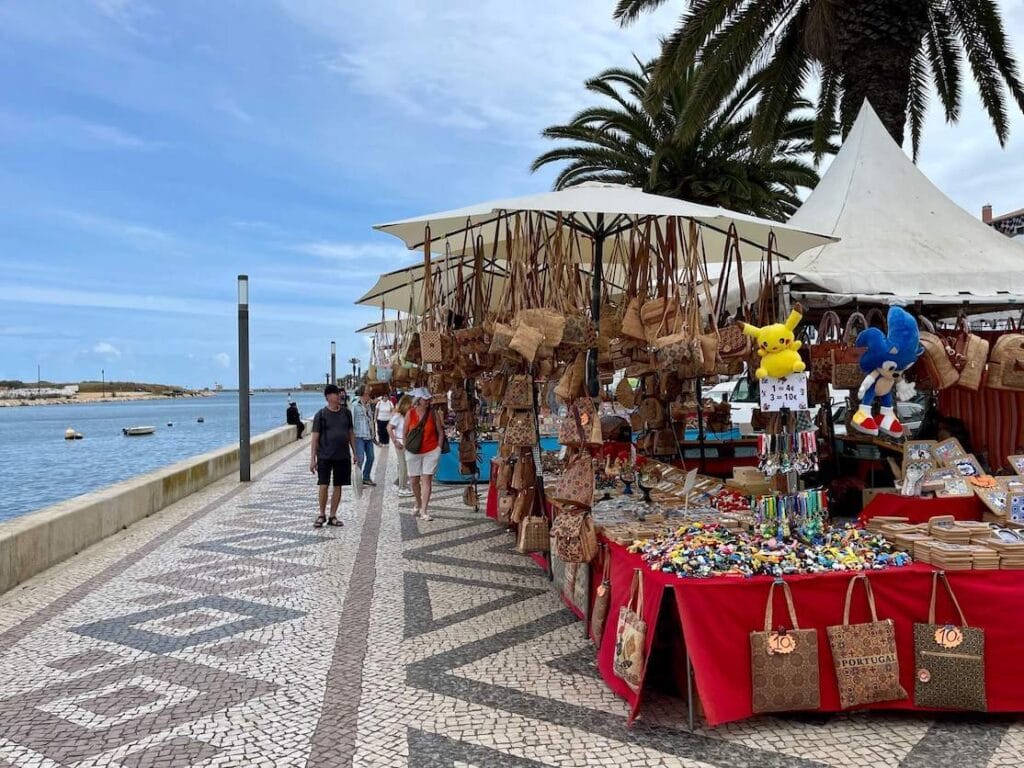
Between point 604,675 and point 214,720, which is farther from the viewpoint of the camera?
point 604,675

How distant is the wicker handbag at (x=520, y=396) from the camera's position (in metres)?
5.80

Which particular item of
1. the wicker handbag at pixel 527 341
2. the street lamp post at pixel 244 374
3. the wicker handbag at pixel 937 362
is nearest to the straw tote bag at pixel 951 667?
the wicker handbag at pixel 937 362

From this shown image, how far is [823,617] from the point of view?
11.0ft

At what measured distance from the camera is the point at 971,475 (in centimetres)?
462

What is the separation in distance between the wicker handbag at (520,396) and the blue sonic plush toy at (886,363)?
2.42 m

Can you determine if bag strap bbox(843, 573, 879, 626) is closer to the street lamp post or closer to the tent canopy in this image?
the tent canopy

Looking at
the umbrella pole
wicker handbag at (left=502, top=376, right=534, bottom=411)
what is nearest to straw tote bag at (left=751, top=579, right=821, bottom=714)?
the umbrella pole

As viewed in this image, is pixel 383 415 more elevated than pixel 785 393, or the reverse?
pixel 785 393

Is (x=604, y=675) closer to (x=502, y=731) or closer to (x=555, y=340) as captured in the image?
(x=502, y=731)

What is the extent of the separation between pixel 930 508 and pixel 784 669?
1.80 meters

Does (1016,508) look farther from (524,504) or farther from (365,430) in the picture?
(365,430)

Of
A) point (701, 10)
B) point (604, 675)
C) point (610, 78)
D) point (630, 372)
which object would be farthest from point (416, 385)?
point (610, 78)

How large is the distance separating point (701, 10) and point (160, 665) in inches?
390

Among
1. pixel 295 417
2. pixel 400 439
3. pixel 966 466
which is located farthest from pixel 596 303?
pixel 295 417
